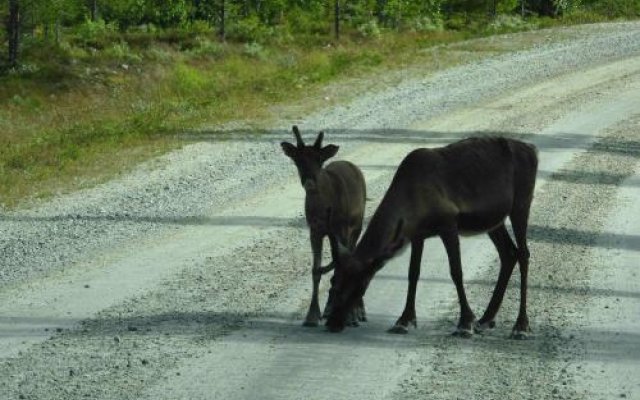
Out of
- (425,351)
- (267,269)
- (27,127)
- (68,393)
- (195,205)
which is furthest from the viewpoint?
(27,127)

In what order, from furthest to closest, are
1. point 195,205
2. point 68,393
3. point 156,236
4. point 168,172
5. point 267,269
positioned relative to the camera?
point 168,172 → point 195,205 → point 156,236 → point 267,269 → point 68,393

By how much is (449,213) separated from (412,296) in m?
0.79

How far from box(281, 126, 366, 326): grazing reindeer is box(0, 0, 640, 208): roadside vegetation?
7539 millimetres

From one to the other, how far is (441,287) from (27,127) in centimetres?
1679

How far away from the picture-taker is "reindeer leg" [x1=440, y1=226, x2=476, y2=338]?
10.8 metres

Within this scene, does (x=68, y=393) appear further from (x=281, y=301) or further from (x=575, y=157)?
(x=575, y=157)

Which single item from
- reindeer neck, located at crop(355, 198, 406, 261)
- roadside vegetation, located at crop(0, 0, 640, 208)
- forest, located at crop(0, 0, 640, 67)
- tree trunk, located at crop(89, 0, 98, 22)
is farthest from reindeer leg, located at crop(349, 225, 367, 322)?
tree trunk, located at crop(89, 0, 98, 22)

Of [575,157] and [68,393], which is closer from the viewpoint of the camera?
[68,393]

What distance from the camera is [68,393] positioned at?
9156 mm

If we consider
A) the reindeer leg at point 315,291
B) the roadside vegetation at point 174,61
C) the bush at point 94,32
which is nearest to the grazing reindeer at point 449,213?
the reindeer leg at point 315,291

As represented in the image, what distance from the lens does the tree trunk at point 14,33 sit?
5206 cm

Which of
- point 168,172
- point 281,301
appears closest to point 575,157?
point 168,172

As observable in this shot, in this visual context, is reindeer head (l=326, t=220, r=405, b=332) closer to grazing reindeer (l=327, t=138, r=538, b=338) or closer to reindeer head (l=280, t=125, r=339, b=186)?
grazing reindeer (l=327, t=138, r=538, b=338)

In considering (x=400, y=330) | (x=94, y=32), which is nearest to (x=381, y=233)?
(x=400, y=330)
